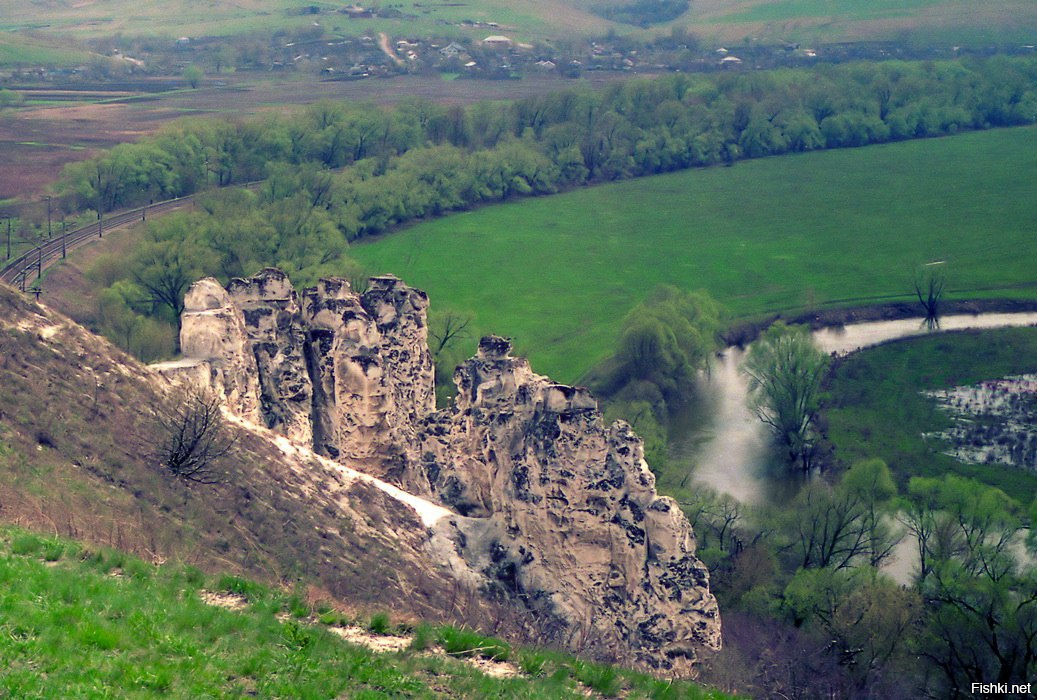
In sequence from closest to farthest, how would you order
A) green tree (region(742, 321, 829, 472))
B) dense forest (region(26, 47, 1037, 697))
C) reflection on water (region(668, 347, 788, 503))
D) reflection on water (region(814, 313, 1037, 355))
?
1. dense forest (region(26, 47, 1037, 697))
2. reflection on water (region(668, 347, 788, 503))
3. green tree (region(742, 321, 829, 472))
4. reflection on water (region(814, 313, 1037, 355))

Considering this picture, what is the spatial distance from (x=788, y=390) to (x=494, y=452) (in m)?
36.0

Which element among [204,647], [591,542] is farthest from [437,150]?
[204,647]

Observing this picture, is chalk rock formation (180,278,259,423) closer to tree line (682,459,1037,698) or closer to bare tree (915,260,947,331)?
tree line (682,459,1037,698)

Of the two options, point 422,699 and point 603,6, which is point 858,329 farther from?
point 603,6

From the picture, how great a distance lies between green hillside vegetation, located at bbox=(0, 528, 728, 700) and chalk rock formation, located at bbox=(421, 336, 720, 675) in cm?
545

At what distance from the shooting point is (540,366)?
68.1m

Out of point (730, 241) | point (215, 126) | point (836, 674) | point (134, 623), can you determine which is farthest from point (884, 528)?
point (215, 126)

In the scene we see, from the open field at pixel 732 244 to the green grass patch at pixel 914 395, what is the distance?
30.4 ft

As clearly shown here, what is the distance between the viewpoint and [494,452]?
27422 mm

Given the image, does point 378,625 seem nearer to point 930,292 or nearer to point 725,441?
point 725,441

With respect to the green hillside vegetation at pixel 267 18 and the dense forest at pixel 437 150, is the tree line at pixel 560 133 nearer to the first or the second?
the dense forest at pixel 437 150

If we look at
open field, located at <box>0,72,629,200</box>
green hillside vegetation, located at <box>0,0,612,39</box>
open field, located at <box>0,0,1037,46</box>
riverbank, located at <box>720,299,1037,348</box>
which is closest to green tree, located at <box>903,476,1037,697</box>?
riverbank, located at <box>720,299,1037,348</box>

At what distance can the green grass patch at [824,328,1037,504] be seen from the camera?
2188 inches

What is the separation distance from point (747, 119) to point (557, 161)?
21891mm
